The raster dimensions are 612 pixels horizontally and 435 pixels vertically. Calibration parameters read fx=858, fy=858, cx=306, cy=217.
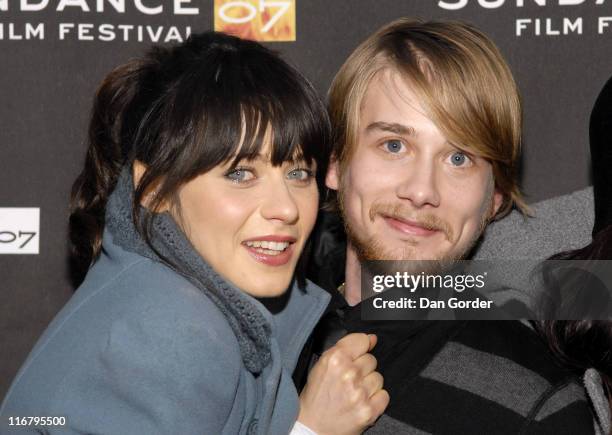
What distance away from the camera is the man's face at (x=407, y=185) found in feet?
5.46

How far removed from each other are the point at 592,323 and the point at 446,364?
11.2 inches

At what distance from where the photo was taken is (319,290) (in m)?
1.71

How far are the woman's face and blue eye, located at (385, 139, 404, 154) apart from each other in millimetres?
316

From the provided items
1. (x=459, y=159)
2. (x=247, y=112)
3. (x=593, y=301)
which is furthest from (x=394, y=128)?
(x=593, y=301)

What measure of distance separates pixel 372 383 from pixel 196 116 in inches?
22.6

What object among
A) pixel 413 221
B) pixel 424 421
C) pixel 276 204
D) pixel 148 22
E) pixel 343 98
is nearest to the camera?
pixel 276 204

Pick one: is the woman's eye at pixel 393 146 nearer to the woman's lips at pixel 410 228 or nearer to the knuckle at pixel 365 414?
the woman's lips at pixel 410 228

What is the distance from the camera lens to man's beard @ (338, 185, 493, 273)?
169cm

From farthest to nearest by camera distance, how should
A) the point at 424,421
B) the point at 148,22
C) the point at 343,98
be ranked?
the point at 148,22 < the point at 343,98 < the point at 424,421

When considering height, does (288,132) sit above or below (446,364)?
above

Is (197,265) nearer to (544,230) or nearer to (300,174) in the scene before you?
(300,174)

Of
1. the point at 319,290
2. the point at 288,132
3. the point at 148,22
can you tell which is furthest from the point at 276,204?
the point at 148,22

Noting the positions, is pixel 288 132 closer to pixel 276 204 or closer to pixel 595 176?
pixel 276 204

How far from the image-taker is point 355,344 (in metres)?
1.59
